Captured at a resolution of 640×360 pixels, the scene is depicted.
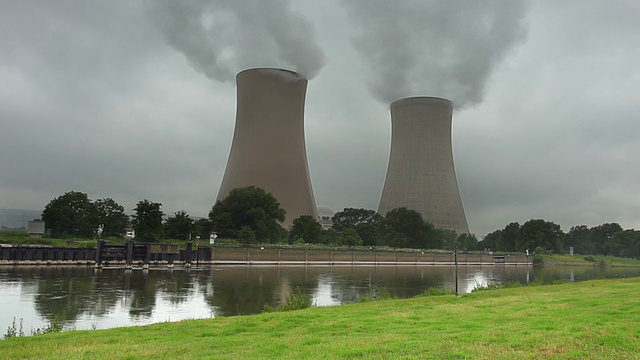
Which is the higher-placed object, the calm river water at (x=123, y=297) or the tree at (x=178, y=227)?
the tree at (x=178, y=227)

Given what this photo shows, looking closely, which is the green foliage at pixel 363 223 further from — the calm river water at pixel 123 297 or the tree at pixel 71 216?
the calm river water at pixel 123 297

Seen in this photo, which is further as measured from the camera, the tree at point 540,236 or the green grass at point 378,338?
the tree at point 540,236

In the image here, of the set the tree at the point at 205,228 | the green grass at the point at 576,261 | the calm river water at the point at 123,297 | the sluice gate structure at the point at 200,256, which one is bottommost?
the green grass at the point at 576,261

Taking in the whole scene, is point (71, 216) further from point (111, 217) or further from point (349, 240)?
point (349, 240)

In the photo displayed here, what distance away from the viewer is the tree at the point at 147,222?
28.6m

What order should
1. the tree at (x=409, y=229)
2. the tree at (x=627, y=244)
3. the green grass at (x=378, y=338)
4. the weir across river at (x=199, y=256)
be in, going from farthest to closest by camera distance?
the tree at (x=627, y=244), the tree at (x=409, y=229), the weir across river at (x=199, y=256), the green grass at (x=378, y=338)

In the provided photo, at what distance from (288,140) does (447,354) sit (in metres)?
37.1

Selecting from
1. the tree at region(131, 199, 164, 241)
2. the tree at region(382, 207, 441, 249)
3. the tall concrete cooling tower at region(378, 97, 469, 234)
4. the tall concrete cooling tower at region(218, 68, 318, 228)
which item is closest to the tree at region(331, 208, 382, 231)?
the tree at region(382, 207, 441, 249)

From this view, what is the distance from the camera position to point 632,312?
6.36 metres

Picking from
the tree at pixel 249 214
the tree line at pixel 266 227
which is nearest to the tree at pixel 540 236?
the tree line at pixel 266 227

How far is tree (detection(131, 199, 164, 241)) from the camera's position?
28.6m

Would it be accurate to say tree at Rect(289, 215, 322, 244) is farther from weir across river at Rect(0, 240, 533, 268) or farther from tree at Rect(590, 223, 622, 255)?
tree at Rect(590, 223, 622, 255)

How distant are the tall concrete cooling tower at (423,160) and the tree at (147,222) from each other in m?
26.8

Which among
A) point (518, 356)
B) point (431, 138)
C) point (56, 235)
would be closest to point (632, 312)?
point (518, 356)
